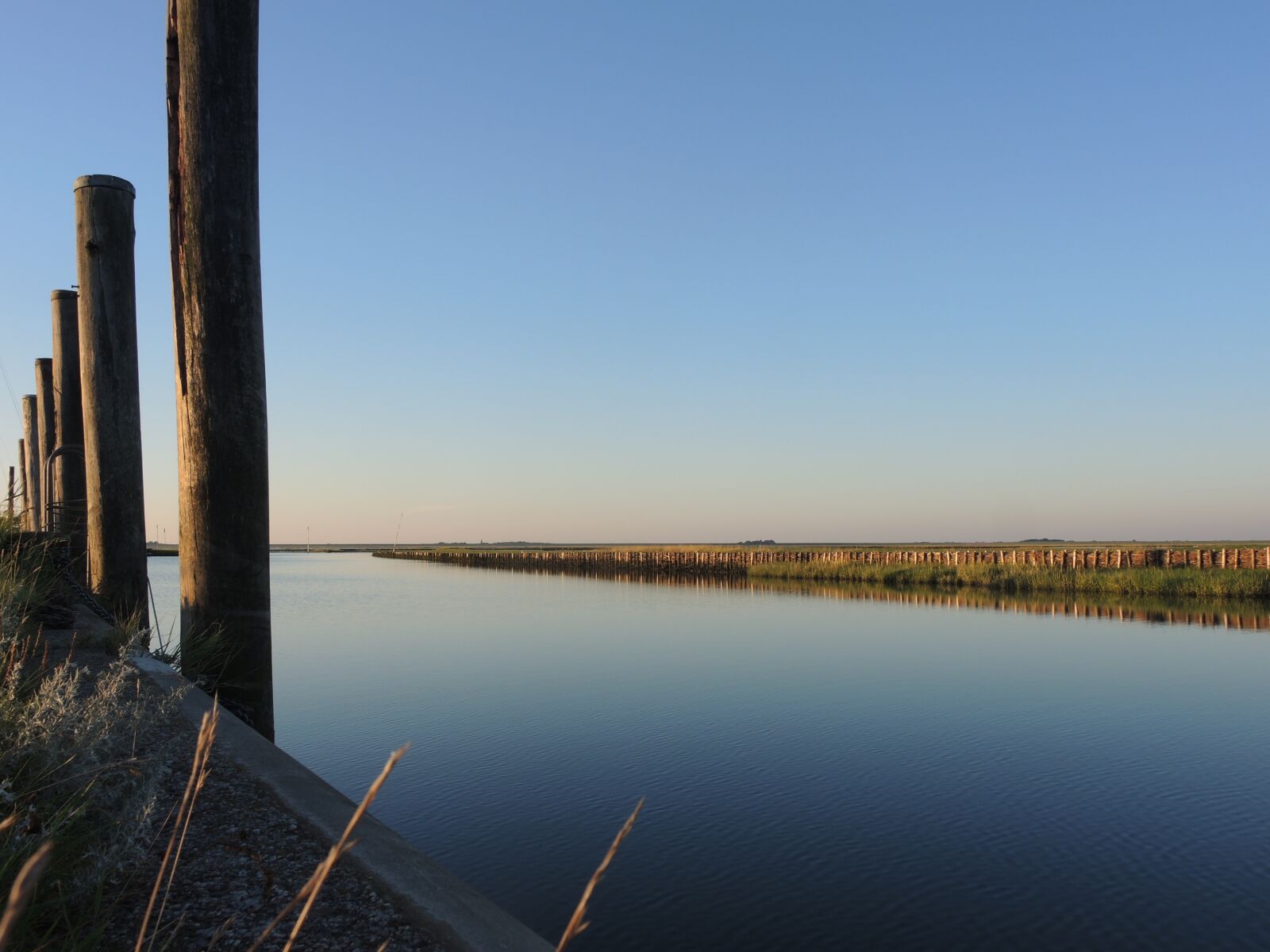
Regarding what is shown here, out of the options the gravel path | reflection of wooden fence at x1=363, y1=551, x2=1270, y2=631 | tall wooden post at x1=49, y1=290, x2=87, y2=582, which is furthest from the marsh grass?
reflection of wooden fence at x1=363, y1=551, x2=1270, y2=631

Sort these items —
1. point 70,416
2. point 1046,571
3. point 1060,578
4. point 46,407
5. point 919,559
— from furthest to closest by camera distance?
point 919,559, point 1046,571, point 1060,578, point 46,407, point 70,416

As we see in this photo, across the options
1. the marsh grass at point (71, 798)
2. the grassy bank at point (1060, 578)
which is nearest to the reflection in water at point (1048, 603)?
the grassy bank at point (1060, 578)

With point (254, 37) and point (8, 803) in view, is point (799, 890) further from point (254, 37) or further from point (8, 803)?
point (254, 37)

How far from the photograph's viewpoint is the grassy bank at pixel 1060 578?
29422 mm

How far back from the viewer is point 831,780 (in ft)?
28.4

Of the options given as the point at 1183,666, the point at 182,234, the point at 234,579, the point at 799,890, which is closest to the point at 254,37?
the point at 182,234

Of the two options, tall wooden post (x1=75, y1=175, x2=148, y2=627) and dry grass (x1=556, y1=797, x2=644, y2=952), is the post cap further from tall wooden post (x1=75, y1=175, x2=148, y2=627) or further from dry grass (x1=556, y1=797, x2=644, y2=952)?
dry grass (x1=556, y1=797, x2=644, y2=952)

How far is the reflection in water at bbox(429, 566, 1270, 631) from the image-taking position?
23562 millimetres

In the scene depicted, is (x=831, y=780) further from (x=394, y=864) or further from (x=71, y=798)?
(x=71, y=798)

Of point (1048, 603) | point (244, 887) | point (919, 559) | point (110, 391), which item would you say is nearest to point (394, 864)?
point (244, 887)

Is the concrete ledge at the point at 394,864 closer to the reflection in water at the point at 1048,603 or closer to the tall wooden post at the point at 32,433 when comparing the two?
the tall wooden post at the point at 32,433

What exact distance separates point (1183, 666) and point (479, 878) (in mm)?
14189

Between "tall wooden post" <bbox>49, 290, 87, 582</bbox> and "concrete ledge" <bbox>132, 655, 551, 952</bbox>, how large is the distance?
6.65 metres

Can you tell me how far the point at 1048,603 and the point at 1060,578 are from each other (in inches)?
Answer: 267
